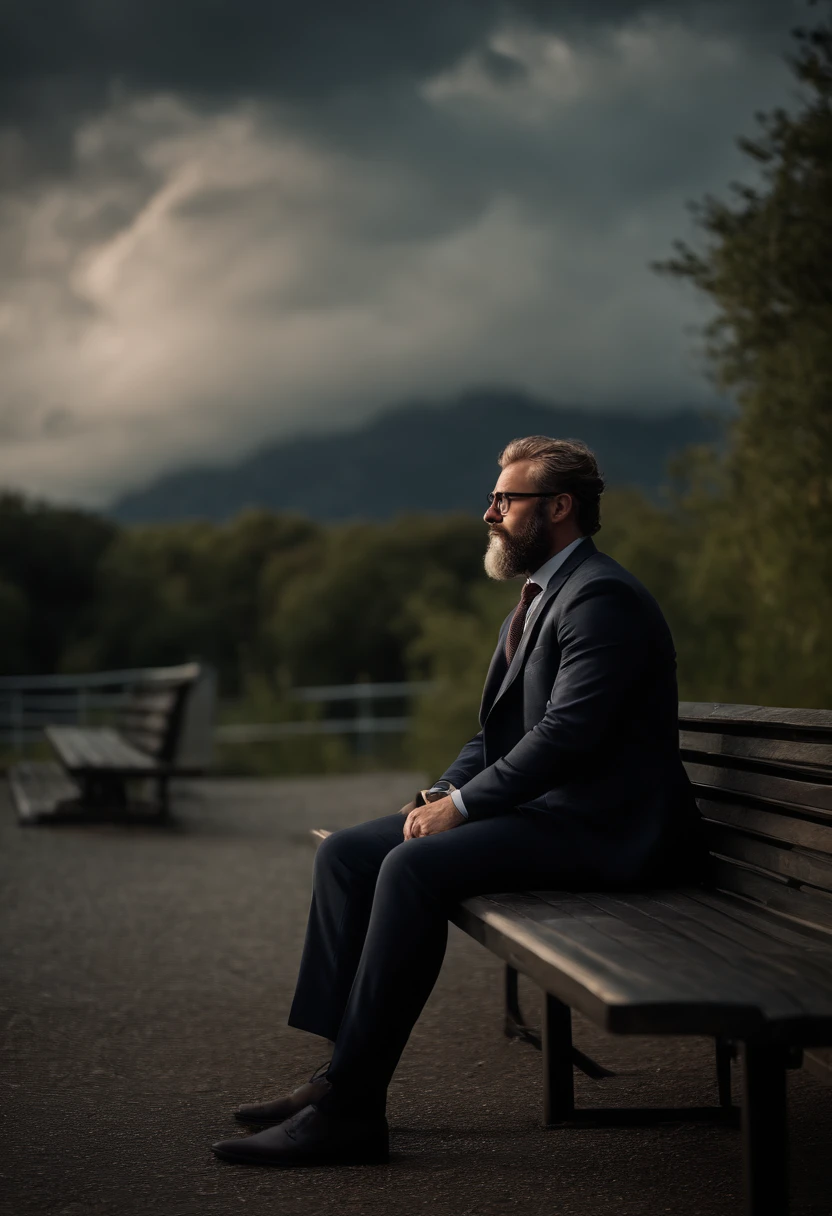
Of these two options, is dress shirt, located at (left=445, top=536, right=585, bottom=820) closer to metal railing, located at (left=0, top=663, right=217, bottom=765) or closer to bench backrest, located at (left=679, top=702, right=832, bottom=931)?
bench backrest, located at (left=679, top=702, right=832, bottom=931)

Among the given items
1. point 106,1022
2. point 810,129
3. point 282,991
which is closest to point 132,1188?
point 106,1022

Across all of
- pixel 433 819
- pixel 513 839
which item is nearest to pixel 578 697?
pixel 513 839

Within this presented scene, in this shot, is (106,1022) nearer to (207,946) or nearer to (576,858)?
(207,946)

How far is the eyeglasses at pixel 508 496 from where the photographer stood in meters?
3.82

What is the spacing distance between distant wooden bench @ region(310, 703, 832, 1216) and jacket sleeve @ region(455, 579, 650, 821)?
10.8 inches

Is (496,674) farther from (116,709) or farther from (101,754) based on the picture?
(116,709)

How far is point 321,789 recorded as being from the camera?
13312 millimetres

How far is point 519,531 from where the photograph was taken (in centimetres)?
380

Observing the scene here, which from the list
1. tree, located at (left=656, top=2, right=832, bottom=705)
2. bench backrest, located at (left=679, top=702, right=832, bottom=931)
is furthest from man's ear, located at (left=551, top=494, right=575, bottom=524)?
tree, located at (left=656, top=2, right=832, bottom=705)

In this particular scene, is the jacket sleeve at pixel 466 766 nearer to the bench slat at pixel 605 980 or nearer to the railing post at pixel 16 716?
the bench slat at pixel 605 980

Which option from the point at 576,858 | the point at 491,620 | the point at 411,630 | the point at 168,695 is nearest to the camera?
the point at 576,858

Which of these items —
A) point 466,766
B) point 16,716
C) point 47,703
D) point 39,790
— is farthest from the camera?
point 47,703

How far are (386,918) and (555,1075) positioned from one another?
67 centimetres

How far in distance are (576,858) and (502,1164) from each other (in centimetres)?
71
